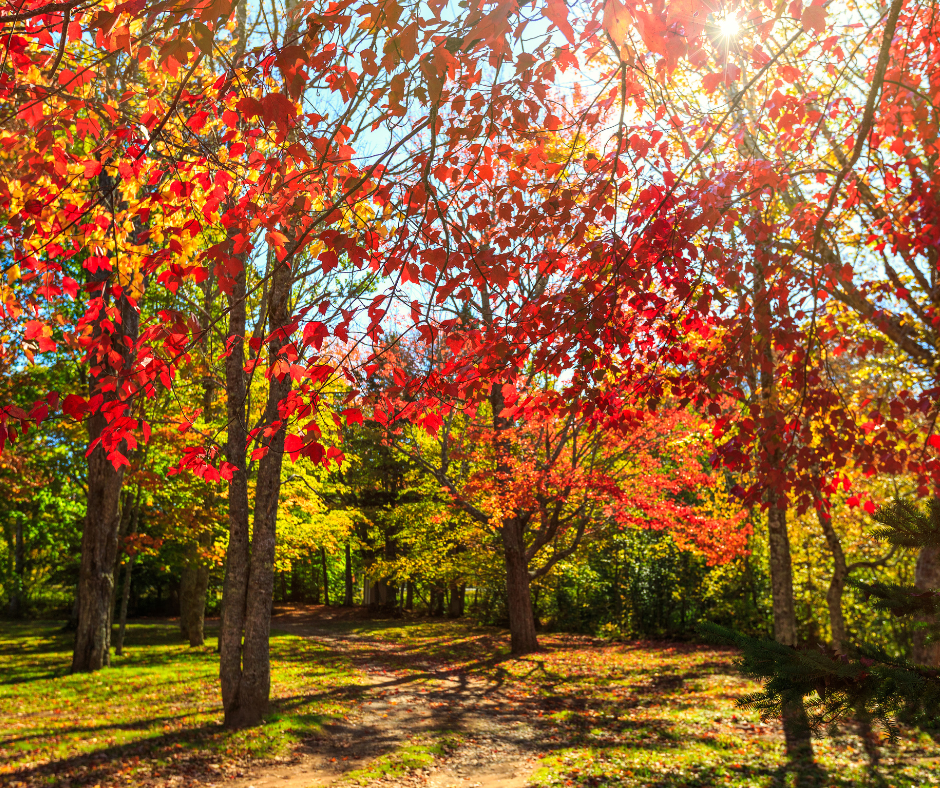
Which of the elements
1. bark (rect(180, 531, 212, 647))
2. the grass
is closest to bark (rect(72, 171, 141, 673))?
bark (rect(180, 531, 212, 647))

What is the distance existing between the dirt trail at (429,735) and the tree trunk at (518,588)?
2.13 metres

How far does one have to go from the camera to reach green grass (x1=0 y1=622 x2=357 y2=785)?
7.18 m

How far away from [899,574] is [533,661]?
7213 millimetres

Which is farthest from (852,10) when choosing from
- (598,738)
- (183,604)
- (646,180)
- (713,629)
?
(183,604)

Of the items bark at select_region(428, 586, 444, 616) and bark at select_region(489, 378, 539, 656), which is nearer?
bark at select_region(489, 378, 539, 656)

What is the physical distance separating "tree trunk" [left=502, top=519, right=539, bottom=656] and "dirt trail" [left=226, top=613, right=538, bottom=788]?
6.97 feet

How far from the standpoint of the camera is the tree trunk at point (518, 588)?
49.2 feet

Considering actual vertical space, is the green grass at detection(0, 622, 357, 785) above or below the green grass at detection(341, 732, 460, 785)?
above

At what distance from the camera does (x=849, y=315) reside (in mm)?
9867

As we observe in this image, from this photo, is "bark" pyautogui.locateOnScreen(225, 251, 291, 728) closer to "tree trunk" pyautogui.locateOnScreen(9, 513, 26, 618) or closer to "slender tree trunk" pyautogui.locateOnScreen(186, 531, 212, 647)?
"slender tree trunk" pyautogui.locateOnScreen(186, 531, 212, 647)

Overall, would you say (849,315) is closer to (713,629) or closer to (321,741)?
(713,629)

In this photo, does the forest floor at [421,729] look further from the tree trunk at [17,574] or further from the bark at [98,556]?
the tree trunk at [17,574]

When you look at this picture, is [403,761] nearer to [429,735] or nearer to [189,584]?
[429,735]

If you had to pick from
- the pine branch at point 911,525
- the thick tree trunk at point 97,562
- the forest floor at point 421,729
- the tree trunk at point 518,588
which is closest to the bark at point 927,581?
the forest floor at point 421,729
